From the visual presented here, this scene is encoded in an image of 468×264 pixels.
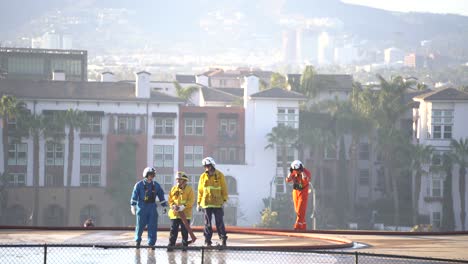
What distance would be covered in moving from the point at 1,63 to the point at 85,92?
24133 millimetres

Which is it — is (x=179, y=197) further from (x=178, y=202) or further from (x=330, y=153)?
(x=330, y=153)

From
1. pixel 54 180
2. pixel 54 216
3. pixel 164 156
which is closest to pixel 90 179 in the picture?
pixel 54 180

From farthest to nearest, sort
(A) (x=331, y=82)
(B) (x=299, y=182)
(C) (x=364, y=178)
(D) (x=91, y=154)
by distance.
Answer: (A) (x=331, y=82) < (C) (x=364, y=178) < (D) (x=91, y=154) < (B) (x=299, y=182)

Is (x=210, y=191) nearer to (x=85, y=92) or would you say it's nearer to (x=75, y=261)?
(x=75, y=261)

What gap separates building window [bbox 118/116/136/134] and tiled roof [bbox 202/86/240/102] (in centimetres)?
2608

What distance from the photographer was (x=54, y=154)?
11400 centimetres

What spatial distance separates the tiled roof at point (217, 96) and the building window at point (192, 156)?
78.9 feet

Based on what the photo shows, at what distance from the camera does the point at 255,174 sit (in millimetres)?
115938

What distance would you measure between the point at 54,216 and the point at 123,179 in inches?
263

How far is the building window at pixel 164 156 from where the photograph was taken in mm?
115500

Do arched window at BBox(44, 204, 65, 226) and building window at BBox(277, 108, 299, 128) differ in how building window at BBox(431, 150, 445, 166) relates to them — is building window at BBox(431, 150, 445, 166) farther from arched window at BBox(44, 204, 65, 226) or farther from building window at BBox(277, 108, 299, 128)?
arched window at BBox(44, 204, 65, 226)

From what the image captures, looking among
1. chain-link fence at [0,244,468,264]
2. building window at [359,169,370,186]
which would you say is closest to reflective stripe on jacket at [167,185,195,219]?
chain-link fence at [0,244,468,264]

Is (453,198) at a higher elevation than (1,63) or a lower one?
lower

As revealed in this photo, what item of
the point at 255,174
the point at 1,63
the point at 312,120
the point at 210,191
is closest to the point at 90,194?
the point at 255,174
